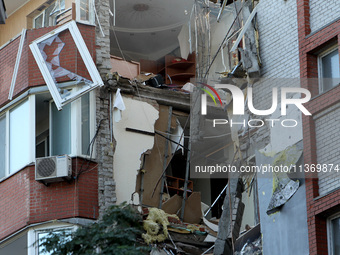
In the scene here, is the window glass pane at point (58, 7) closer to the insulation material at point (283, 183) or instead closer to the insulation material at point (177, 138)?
the insulation material at point (177, 138)

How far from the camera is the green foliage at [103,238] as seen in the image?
17.2 metres

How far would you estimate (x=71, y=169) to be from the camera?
22484mm

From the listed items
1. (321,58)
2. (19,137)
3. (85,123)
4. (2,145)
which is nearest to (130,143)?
(85,123)

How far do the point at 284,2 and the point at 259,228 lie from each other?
4714 mm

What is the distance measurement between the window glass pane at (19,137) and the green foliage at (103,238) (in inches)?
226

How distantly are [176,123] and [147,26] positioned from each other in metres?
5.03

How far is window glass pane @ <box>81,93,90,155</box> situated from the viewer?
2308 centimetres

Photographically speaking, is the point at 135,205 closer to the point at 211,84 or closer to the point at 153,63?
the point at 211,84

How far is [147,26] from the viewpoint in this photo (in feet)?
97.4

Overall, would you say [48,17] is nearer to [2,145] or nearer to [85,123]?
[2,145]

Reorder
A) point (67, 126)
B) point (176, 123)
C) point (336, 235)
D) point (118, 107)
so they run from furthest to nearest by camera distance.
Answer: point (176, 123), point (118, 107), point (67, 126), point (336, 235)

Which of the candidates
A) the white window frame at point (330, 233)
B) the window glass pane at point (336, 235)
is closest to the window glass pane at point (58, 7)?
the white window frame at point (330, 233)

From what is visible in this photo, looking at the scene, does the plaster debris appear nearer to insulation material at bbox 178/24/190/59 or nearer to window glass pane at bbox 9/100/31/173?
window glass pane at bbox 9/100/31/173

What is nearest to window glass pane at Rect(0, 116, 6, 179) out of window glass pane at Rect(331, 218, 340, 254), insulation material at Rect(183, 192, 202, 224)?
insulation material at Rect(183, 192, 202, 224)
